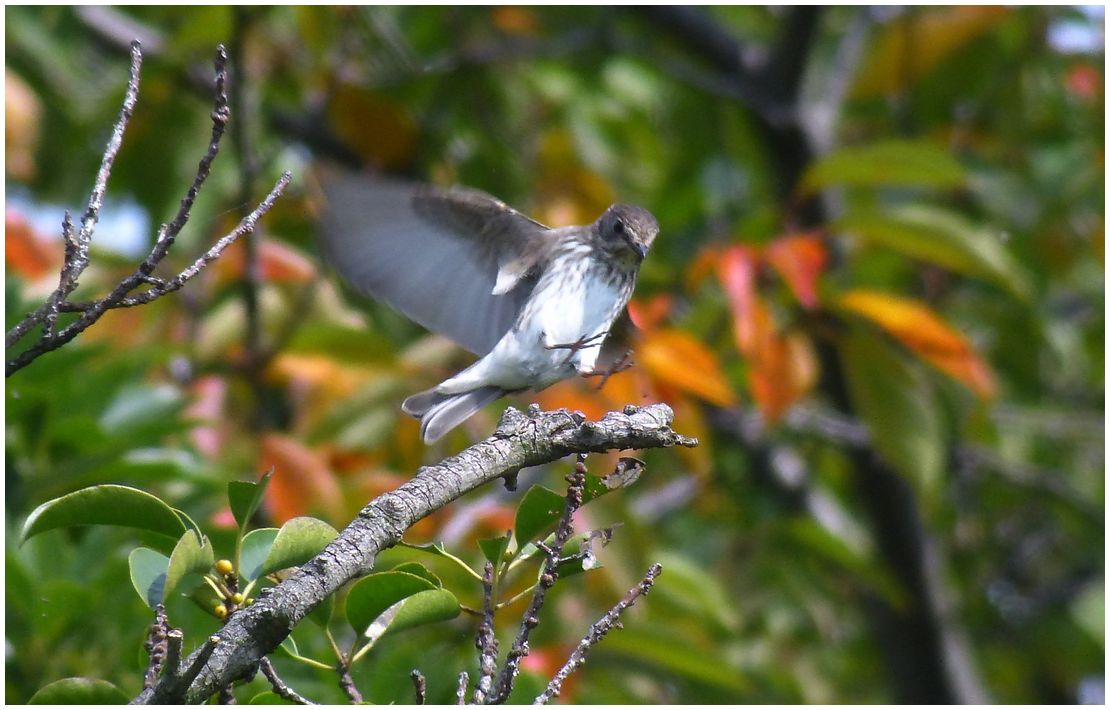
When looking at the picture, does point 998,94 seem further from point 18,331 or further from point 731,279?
point 18,331

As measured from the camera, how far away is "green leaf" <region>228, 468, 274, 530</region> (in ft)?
5.39

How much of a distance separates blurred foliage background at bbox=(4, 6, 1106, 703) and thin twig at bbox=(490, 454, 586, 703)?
0.90 metres

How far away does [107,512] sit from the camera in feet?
5.43

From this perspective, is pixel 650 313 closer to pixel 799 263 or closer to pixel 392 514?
pixel 799 263

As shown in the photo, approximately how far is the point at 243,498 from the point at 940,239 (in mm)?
3263

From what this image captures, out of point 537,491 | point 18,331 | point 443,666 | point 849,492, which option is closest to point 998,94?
point 849,492

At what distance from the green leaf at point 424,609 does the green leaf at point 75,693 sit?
379mm

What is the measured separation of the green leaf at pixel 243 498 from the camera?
164 centimetres

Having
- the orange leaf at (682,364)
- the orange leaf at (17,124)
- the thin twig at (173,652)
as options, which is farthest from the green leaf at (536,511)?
the orange leaf at (17,124)

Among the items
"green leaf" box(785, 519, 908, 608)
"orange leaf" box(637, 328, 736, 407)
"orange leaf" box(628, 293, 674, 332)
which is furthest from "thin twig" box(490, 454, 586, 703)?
"green leaf" box(785, 519, 908, 608)

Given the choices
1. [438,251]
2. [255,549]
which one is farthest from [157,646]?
[438,251]

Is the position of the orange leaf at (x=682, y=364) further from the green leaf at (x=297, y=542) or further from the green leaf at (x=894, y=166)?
the green leaf at (x=297, y=542)

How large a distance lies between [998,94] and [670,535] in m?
2.94

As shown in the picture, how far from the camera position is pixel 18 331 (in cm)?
148
